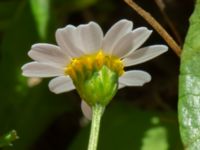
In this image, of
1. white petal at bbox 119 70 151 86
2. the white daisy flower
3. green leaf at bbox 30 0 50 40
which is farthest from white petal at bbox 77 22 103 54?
green leaf at bbox 30 0 50 40

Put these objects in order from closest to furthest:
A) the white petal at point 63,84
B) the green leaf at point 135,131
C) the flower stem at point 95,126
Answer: the flower stem at point 95,126 < the white petal at point 63,84 < the green leaf at point 135,131

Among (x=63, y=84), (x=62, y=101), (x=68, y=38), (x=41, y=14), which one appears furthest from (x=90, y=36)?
(x=62, y=101)

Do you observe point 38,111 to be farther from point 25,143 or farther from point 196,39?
point 196,39

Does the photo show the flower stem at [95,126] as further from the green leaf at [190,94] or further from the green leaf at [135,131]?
the green leaf at [135,131]

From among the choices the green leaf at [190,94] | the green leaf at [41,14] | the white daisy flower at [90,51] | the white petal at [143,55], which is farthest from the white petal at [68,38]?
the green leaf at [41,14]

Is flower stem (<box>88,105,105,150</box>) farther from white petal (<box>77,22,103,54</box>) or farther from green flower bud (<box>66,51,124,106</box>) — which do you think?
white petal (<box>77,22,103,54</box>)

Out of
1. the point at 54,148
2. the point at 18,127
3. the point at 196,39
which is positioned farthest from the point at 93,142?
the point at 54,148
